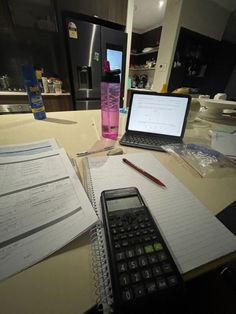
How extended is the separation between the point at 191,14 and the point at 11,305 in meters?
3.22

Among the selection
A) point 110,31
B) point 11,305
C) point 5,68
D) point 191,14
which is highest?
point 191,14

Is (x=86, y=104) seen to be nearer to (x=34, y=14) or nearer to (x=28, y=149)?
(x=34, y=14)

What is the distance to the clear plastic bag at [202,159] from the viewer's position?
0.43 m

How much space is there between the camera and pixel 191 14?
6.96 ft

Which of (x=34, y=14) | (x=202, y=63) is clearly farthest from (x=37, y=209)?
(x=202, y=63)

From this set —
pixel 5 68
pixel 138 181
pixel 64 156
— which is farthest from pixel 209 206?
pixel 5 68

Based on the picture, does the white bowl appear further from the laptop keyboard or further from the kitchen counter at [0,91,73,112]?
the kitchen counter at [0,91,73,112]

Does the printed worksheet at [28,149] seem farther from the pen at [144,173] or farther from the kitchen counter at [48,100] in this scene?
the kitchen counter at [48,100]

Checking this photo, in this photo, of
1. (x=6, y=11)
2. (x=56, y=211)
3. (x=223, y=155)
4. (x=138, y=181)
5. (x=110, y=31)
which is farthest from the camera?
(x=110, y=31)

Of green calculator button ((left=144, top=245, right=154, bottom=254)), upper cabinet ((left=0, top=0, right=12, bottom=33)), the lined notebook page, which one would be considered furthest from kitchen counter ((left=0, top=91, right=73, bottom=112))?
green calculator button ((left=144, top=245, right=154, bottom=254))

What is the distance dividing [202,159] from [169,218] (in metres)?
0.29

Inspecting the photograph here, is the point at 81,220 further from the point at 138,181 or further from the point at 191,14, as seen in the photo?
the point at 191,14

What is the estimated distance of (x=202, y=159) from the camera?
48 centimetres

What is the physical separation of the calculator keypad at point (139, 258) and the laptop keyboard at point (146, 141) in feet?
1.03
